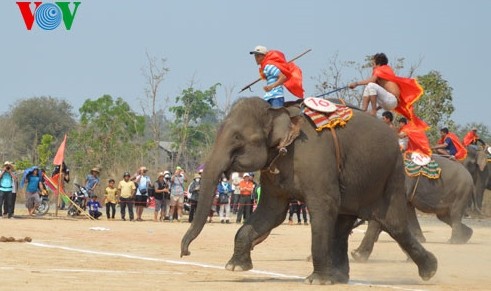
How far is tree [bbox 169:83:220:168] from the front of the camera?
66.6 m

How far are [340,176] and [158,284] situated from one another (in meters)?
3.00

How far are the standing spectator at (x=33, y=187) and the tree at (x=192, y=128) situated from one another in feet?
79.0

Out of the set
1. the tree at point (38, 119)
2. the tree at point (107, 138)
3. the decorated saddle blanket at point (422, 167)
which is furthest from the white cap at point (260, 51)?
the tree at point (38, 119)

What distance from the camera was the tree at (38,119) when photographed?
334 feet

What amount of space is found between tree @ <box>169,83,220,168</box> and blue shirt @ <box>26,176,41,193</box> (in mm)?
24262

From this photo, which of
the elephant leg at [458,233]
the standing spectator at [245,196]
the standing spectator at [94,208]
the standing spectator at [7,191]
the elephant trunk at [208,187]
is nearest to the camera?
the elephant trunk at [208,187]

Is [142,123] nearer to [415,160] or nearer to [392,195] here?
[415,160]

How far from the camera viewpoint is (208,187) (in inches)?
560

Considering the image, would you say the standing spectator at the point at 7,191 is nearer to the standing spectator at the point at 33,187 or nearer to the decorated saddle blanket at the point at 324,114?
the standing spectator at the point at 33,187

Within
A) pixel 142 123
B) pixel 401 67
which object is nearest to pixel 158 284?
pixel 401 67

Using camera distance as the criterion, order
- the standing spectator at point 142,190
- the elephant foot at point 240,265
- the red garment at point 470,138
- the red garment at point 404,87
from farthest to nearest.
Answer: the standing spectator at point 142,190 < the red garment at point 470,138 < the red garment at point 404,87 < the elephant foot at point 240,265

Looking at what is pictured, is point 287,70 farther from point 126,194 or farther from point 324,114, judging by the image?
point 126,194

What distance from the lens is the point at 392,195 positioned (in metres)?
15.8

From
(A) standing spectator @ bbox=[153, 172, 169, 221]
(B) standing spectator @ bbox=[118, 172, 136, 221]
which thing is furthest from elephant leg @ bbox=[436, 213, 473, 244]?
(B) standing spectator @ bbox=[118, 172, 136, 221]
